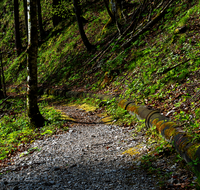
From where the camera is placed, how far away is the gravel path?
2857mm

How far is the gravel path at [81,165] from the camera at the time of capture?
2.86 m

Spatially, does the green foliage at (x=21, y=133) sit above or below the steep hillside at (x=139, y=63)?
below

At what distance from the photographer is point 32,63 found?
233 inches

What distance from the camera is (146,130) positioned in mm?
4531

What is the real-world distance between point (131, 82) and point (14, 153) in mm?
4892

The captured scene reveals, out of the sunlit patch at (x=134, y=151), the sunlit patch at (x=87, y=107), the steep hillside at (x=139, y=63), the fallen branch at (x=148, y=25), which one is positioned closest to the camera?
the sunlit patch at (x=134, y=151)

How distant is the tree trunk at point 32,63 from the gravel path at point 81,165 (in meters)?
1.20

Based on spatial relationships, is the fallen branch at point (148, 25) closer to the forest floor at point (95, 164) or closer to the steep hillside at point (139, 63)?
the steep hillside at point (139, 63)

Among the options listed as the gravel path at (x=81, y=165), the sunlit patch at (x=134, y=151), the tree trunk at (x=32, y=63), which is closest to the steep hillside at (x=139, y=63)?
the sunlit patch at (x=134, y=151)

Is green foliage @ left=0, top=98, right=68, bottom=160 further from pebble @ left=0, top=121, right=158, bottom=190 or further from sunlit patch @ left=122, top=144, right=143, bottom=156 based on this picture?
sunlit patch @ left=122, top=144, right=143, bottom=156

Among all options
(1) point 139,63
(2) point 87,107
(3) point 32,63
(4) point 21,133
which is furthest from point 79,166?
(1) point 139,63

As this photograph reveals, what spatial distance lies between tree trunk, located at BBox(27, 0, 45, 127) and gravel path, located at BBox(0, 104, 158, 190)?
1205 millimetres

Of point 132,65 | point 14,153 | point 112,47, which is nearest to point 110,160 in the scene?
point 14,153

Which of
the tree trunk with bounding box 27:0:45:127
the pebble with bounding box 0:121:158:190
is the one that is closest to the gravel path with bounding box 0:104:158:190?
the pebble with bounding box 0:121:158:190
